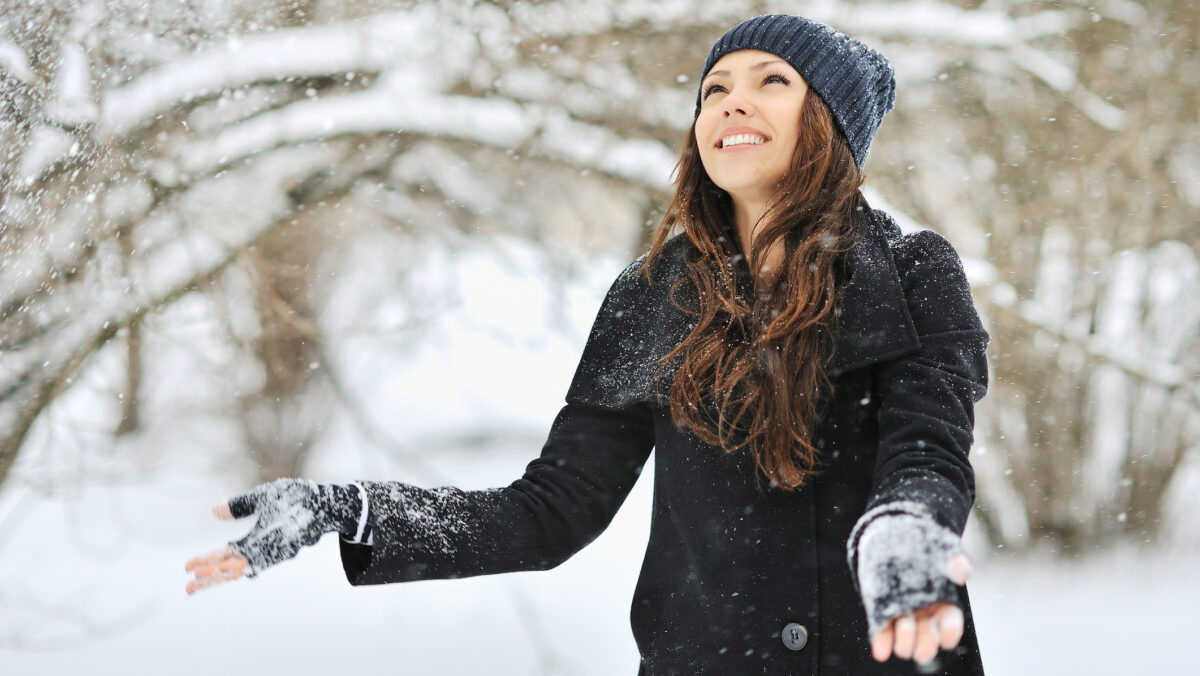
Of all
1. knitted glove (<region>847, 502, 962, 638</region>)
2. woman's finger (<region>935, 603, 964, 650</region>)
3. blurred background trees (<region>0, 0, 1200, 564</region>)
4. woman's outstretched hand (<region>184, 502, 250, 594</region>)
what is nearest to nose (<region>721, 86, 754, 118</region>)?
knitted glove (<region>847, 502, 962, 638</region>)

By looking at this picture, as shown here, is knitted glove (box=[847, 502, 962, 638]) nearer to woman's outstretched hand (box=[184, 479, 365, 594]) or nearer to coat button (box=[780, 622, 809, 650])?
coat button (box=[780, 622, 809, 650])

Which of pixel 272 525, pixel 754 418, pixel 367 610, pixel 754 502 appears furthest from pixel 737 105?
pixel 367 610

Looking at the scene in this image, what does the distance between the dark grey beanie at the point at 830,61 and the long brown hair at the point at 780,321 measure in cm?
2

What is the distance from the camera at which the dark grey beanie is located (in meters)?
1.28

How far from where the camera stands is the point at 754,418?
1.17m

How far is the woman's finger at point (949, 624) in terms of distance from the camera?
0.77 metres

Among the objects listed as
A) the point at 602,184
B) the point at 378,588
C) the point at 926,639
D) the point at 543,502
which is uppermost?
the point at 602,184

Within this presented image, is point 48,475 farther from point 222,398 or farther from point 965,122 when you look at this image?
point 965,122

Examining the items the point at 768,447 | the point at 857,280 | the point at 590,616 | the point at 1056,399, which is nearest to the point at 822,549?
the point at 768,447

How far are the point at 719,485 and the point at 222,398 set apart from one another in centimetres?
266

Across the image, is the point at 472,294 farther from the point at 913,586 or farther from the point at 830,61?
the point at 913,586

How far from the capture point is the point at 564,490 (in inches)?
51.8

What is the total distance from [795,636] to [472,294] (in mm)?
2551

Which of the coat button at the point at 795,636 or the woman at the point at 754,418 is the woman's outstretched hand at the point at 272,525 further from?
the coat button at the point at 795,636
